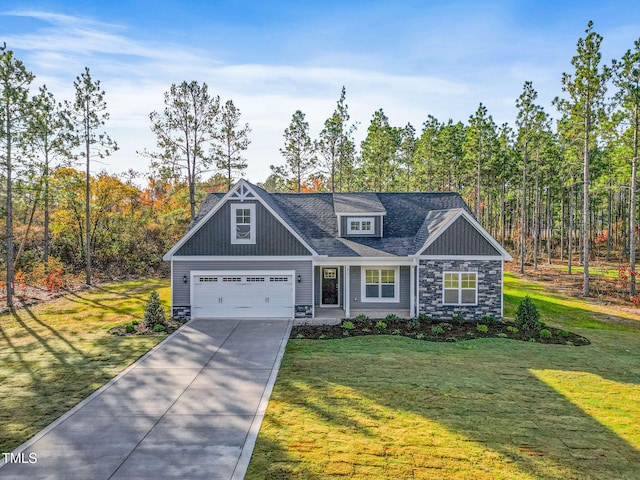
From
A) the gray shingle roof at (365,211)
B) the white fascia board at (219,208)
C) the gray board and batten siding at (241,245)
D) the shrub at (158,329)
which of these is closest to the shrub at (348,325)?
the gray shingle roof at (365,211)

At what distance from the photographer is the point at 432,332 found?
51.0 ft

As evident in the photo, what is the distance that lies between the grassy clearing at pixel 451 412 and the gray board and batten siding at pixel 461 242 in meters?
4.15

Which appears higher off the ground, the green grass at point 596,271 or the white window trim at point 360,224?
the white window trim at point 360,224

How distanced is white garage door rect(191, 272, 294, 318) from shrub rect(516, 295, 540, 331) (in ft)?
30.0

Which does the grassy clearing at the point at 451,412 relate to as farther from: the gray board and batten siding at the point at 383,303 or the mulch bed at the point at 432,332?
the gray board and batten siding at the point at 383,303

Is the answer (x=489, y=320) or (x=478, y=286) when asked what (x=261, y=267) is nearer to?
(x=478, y=286)

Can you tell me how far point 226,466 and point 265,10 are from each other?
13065 mm

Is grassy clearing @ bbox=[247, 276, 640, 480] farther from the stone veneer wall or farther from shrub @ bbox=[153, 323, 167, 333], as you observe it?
shrub @ bbox=[153, 323, 167, 333]

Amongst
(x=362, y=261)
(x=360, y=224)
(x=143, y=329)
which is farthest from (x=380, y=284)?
(x=143, y=329)

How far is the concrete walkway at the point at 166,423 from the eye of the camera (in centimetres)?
657

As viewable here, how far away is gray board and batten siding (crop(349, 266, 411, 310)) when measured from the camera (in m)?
17.9

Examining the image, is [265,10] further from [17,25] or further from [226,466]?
[226,466]

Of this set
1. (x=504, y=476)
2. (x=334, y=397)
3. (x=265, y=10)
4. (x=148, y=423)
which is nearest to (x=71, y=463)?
(x=148, y=423)

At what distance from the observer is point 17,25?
1176 cm
